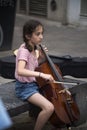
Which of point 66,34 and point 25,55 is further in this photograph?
point 66,34

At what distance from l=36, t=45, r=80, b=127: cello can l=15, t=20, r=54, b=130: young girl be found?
0.17 ft

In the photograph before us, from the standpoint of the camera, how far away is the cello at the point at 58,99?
341 cm

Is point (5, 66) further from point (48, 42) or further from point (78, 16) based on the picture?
point (78, 16)

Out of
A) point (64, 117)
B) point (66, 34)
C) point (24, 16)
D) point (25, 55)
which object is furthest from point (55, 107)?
point (24, 16)

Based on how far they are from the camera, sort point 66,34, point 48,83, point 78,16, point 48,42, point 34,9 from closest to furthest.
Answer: point 48,83 → point 48,42 → point 66,34 → point 78,16 → point 34,9

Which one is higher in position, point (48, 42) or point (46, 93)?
point (46, 93)

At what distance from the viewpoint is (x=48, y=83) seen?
339 cm

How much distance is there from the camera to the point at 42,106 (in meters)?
3.42

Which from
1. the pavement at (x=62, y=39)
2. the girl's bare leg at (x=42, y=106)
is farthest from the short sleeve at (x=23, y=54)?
the pavement at (x=62, y=39)

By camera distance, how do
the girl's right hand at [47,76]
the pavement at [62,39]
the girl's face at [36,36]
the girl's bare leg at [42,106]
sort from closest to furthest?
the girl's right hand at [47,76] < the girl's bare leg at [42,106] < the girl's face at [36,36] < the pavement at [62,39]

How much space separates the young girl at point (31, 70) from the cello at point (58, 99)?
0.17 feet

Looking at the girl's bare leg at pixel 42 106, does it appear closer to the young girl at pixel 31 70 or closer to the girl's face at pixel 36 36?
the young girl at pixel 31 70

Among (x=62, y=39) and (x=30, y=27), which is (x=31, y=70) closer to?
(x=30, y=27)

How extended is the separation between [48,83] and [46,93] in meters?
0.12
